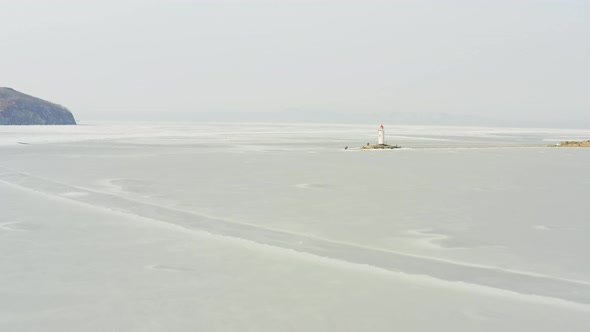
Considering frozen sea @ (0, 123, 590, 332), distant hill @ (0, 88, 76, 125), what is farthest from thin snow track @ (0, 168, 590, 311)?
distant hill @ (0, 88, 76, 125)

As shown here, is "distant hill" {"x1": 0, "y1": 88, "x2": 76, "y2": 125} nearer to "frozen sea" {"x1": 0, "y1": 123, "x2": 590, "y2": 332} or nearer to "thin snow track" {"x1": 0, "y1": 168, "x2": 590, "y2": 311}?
"frozen sea" {"x1": 0, "y1": 123, "x2": 590, "y2": 332}

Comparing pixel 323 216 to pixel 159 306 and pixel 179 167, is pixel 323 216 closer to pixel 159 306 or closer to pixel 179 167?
pixel 159 306

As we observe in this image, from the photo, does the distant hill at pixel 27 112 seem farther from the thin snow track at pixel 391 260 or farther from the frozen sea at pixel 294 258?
the thin snow track at pixel 391 260

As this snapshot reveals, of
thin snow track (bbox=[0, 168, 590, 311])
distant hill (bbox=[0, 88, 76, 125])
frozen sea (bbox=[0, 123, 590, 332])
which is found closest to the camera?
frozen sea (bbox=[0, 123, 590, 332])

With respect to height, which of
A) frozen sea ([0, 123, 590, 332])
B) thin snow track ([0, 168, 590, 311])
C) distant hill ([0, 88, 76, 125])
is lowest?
thin snow track ([0, 168, 590, 311])

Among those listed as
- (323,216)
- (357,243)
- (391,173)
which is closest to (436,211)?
(323,216)

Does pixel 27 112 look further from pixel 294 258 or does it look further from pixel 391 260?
pixel 391 260

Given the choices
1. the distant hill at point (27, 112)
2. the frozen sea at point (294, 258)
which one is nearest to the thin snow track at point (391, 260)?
the frozen sea at point (294, 258)
